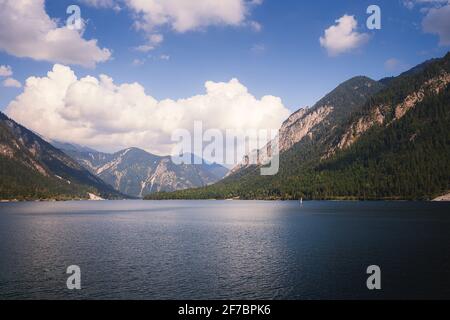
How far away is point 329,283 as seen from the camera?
1981 inches

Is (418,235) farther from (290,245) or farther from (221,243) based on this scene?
(221,243)

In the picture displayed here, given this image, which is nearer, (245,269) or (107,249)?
(245,269)

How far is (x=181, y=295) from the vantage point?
46.6 meters

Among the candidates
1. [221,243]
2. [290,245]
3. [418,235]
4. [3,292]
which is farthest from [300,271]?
[418,235]

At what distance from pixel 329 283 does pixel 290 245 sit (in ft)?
105
